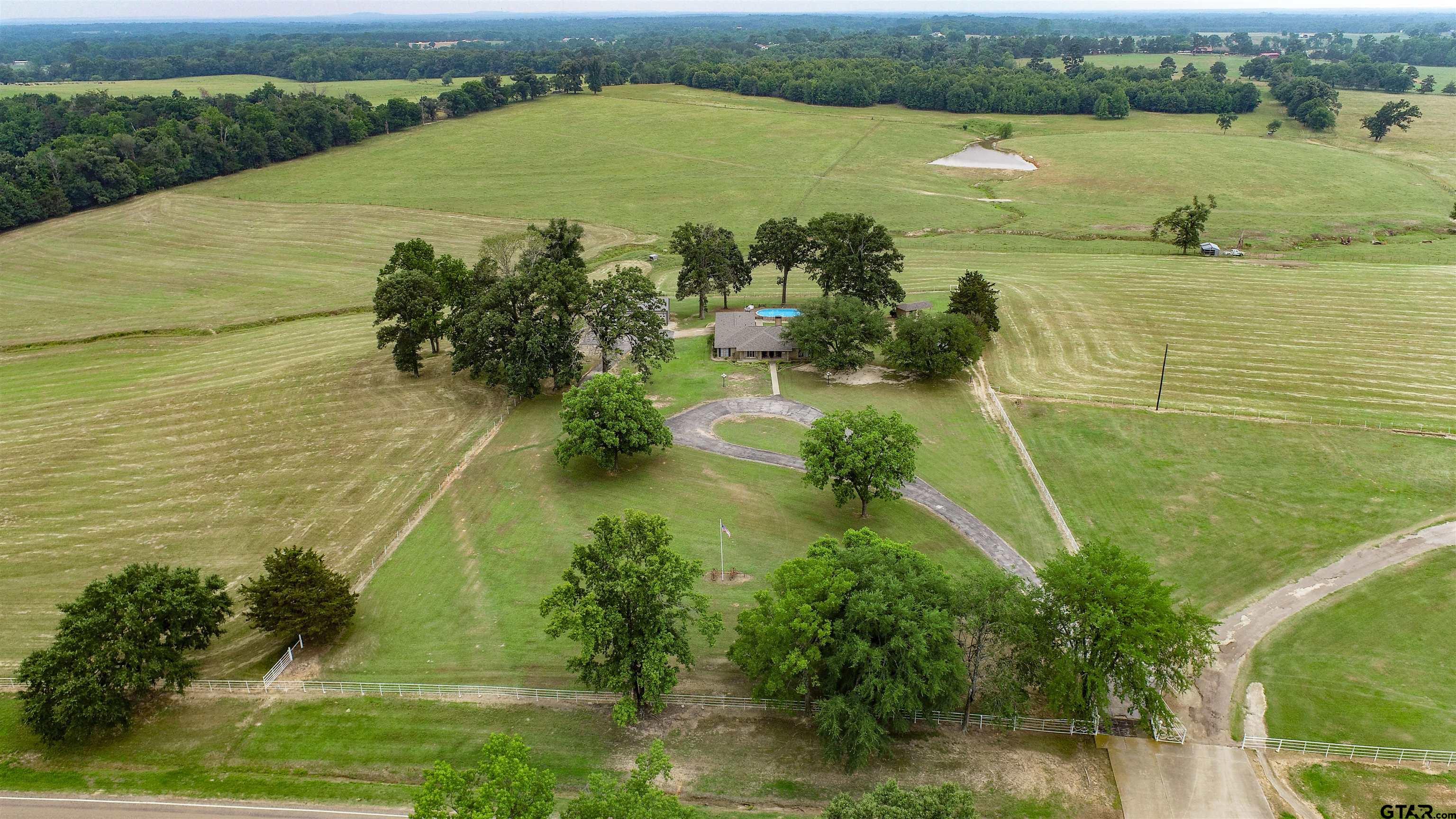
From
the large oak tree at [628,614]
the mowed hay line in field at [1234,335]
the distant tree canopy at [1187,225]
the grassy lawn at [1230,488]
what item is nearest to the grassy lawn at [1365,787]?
the grassy lawn at [1230,488]

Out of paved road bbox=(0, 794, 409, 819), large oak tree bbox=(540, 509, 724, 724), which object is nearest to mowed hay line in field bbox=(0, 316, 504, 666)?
paved road bbox=(0, 794, 409, 819)

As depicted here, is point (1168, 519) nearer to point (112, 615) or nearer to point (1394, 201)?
point (112, 615)

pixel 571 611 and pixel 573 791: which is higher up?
pixel 571 611

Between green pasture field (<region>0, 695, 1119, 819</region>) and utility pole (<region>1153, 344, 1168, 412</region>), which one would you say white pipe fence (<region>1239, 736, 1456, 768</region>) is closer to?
green pasture field (<region>0, 695, 1119, 819</region>)

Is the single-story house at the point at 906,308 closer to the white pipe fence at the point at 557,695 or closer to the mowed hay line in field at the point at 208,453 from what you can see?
the mowed hay line in field at the point at 208,453

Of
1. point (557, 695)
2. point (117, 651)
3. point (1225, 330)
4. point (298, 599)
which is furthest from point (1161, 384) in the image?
point (117, 651)

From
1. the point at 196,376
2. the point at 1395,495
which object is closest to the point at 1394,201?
the point at 1395,495
